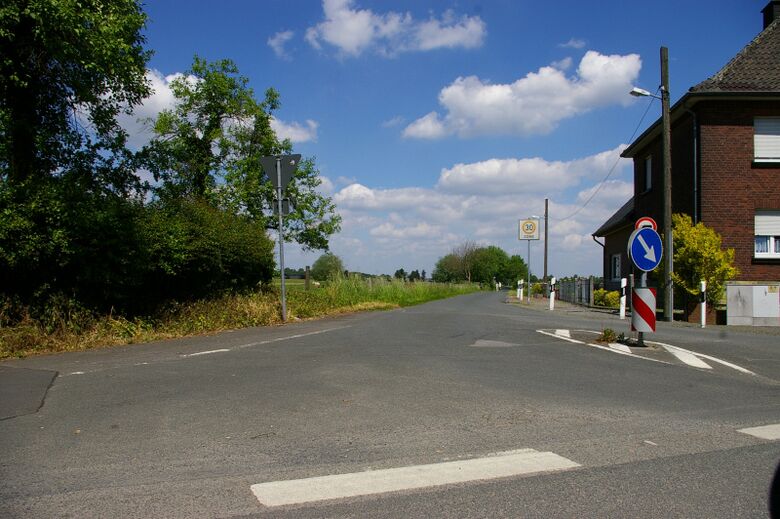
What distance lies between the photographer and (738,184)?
66.2ft

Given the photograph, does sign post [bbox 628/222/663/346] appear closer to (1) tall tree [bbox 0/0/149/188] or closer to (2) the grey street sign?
(2) the grey street sign

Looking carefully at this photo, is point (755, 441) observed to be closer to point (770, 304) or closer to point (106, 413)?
point (106, 413)

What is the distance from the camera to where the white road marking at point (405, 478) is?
137 inches

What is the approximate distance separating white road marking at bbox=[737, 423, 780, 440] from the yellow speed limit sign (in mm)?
39513

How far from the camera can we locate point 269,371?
7.68 m

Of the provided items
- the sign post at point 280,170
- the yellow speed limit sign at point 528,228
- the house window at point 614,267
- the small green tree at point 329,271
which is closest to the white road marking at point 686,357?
the sign post at point 280,170

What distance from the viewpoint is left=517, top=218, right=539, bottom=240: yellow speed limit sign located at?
44.2 m

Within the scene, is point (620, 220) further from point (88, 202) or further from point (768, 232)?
point (88, 202)

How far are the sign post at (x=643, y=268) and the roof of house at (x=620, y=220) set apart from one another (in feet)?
67.0

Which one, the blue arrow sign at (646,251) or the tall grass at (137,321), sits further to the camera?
the blue arrow sign at (646,251)

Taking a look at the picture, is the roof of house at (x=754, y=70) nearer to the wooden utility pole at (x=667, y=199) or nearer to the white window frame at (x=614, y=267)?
the wooden utility pole at (x=667, y=199)

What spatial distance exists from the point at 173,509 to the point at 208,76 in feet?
99.8

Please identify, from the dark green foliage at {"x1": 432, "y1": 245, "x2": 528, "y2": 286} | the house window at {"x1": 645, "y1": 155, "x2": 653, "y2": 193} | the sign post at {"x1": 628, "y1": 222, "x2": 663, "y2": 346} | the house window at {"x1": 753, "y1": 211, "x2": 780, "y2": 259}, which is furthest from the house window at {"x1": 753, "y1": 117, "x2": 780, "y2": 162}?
the dark green foliage at {"x1": 432, "y1": 245, "x2": 528, "y2": 286}

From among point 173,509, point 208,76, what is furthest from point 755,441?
point 208,76
